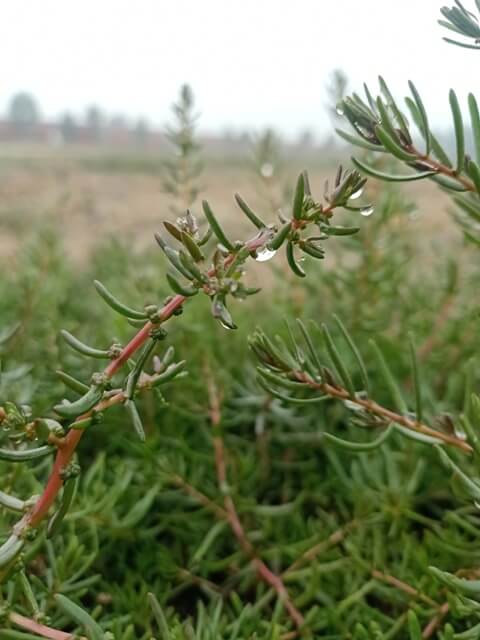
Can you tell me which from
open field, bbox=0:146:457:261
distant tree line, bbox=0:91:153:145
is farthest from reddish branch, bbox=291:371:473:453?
distant tree line, bbox=0:91:153:145

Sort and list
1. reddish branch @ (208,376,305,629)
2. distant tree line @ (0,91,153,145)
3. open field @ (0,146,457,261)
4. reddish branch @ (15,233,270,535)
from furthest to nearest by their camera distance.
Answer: distant tree line @ (0,91,153,145)
open field @ (0,146,457,261)
reddish branch @ (208,376,305,629)
reddish branch @ (15,233,270,535)

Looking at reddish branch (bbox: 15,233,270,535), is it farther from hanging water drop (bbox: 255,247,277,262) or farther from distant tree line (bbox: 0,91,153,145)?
distant tree line (bbox: 0,91,153,145)

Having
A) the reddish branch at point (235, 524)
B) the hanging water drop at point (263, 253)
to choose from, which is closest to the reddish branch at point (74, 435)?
the hanging water drop at point (263, 253)

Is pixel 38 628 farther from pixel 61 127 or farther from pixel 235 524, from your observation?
pixel 61 127

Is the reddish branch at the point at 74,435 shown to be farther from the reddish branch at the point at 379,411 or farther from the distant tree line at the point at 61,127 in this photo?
the distant tree line at the point at 61,127

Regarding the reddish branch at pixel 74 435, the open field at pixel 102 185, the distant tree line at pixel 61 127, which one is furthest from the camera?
the distant tree line at pixel 61 127

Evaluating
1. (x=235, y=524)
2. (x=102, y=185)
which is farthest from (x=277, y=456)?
(x=102, y=185)

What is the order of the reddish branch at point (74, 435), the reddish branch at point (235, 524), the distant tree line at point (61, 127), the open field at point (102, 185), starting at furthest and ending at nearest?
the distant tree line at point (61, 127)
the open field at point (102, 185)
the reddish branch at point (235, 524)
the reddish branch at point (74, 435)

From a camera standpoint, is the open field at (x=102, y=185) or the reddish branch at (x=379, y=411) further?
the open field at (x=102, y=185)

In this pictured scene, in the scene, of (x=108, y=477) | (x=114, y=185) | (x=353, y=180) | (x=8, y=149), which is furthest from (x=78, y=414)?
(x=8, y=149)
